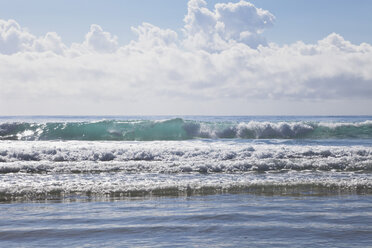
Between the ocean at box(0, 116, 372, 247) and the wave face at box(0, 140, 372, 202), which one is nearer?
the ocean at box(0, 116, 372, 247)

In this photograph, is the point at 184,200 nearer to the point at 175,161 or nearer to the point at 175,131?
the point at 175,161

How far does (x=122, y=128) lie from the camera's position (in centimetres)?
2991

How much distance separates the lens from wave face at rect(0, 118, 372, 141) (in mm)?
28266

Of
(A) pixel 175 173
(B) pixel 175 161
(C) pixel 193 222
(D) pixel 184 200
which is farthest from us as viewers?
(B) pixel 175 161

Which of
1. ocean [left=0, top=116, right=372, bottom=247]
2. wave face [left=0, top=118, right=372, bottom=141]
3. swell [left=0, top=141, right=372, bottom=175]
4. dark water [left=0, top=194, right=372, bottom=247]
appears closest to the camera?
dark water [left=0, top=194, right=372, bottom=247]

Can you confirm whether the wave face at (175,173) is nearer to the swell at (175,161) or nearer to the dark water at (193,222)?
the swell at (175,161)

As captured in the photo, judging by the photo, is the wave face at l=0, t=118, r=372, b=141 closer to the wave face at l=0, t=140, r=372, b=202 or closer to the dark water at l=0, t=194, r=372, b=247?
the wave face at l=0, t=140, r=372, b=202

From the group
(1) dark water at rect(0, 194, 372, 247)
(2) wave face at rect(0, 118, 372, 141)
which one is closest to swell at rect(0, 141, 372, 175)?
(1) dark water at rect(0, 194, 372, 247)

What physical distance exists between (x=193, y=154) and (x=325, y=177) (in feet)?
16.9

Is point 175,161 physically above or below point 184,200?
above

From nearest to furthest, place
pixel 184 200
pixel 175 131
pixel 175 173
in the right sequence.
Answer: pixel 184 200 < pixel 175 173 < pixel 175 131

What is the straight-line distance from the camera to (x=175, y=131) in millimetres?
29594

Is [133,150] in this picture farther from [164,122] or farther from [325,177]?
[164,122]

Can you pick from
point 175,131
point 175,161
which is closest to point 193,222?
point 175,161
